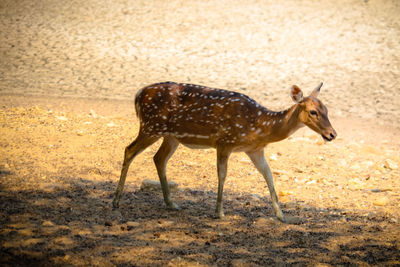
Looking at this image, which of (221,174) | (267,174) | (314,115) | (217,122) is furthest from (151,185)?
(314,115)

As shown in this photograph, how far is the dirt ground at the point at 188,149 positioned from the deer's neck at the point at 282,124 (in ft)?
3.63

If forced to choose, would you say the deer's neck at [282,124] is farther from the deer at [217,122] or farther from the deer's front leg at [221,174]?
the deer's front leg at [221,174]

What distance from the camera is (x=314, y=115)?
19.6 feet

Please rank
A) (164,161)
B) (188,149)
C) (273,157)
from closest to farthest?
1. (164,161)
2. (273,157)
3. (188,149)

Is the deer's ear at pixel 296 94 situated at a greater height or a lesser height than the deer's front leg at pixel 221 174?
greater

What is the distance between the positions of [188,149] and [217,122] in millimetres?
3166

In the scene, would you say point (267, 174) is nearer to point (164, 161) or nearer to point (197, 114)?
point (197, 114)

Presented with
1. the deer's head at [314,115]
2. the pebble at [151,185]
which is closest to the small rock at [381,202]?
the deer's head at [314,115]

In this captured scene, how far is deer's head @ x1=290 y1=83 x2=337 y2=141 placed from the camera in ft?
19.5

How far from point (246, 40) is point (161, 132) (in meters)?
13.3

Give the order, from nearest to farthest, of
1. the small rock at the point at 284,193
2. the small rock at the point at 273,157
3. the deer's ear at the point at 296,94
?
the deer's ear at the point at 296,94, the small rock at the point at 284,193, the small rock at the point at 273,157

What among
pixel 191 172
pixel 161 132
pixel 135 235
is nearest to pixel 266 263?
pixel 135 235

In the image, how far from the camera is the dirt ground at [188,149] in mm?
5348

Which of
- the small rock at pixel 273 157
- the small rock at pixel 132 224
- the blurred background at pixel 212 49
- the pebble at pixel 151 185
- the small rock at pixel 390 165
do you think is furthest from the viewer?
the blurred background at pixel 212 49
